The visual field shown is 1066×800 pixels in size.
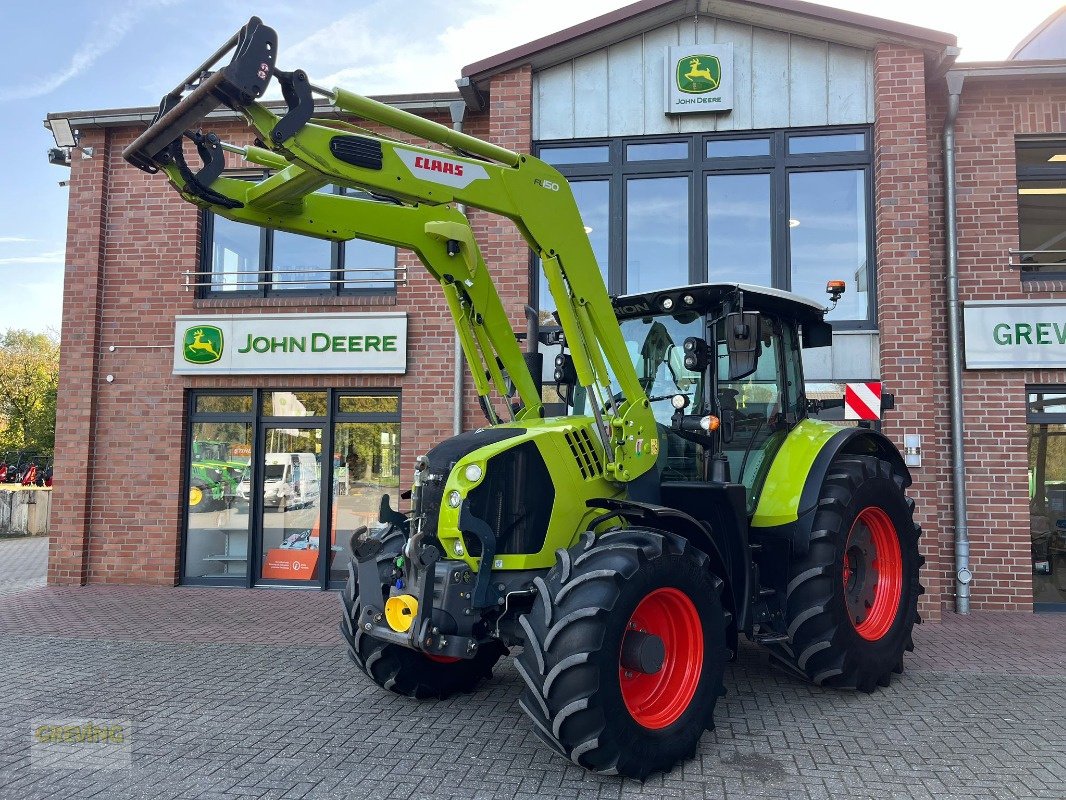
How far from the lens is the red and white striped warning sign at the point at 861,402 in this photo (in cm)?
758

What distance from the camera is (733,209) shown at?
29.7 feet

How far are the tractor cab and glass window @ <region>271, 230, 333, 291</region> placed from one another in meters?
5.52

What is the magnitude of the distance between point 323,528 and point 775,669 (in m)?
5.75

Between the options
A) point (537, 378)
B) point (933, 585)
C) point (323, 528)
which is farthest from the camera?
point (323, 528)

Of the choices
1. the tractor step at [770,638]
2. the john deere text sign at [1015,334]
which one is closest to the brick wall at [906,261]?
the john deere text sign at [1015,334]

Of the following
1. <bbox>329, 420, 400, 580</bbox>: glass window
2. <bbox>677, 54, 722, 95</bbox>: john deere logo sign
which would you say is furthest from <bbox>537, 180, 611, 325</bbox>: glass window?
<bbox>329, 420, 400, 580</bbox>: glass window

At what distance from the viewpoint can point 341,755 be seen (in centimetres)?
408

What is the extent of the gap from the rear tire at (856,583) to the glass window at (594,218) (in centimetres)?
444

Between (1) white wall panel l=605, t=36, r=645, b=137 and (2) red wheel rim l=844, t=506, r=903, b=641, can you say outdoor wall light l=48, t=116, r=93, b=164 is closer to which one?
(1) white wall panel l=605, t=36, r=645, b=137

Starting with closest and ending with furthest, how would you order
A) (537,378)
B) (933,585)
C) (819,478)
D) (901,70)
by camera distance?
(819,478)
(537,378)
(933,585)
(901,70)

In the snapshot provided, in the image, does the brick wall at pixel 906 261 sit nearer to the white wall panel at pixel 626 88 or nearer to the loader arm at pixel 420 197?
the white wall panel at pixel 626 88

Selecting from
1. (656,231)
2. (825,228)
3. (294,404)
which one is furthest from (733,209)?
(294,404)

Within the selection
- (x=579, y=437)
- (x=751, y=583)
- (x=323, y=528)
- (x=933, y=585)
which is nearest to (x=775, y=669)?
(x=751, y=583)

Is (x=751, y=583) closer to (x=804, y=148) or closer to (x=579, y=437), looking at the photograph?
(x=579, y=437)
